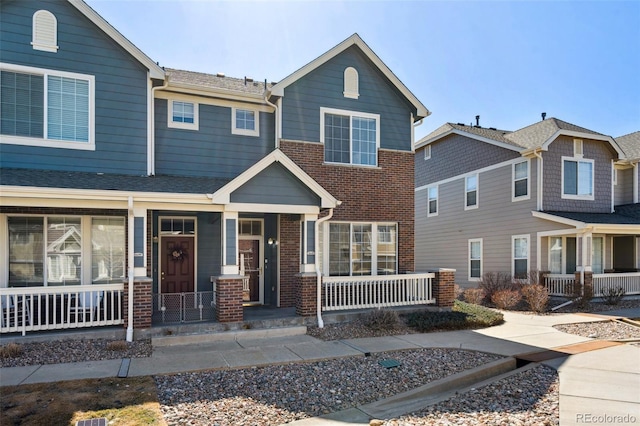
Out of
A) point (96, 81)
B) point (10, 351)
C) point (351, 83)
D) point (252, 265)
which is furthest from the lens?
point (351, 83)

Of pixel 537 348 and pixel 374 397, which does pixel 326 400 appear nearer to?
pixel 374 397

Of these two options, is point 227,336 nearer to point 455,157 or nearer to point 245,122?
point 245,122

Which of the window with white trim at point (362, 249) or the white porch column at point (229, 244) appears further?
the window with white trim at point (362, 249)

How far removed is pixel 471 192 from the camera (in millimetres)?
20109

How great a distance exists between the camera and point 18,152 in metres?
9.74

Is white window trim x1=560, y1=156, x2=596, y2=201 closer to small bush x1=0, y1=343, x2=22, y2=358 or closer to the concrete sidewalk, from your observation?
the concrete sidewalk

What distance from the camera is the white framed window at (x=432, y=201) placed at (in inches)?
886

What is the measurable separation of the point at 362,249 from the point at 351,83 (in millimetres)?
5174

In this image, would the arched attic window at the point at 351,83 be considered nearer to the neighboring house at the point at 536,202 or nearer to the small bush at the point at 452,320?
the small bush at the point at 452,320

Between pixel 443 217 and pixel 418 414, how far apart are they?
56.5 feet

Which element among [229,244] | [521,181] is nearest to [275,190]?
[229,244]

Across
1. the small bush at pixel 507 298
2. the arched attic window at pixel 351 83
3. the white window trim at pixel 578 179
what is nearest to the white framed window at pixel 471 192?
the white window trim at pixel 578 179

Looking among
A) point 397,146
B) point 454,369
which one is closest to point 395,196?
point 397,146

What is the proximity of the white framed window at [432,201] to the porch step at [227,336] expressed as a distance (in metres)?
14.3
